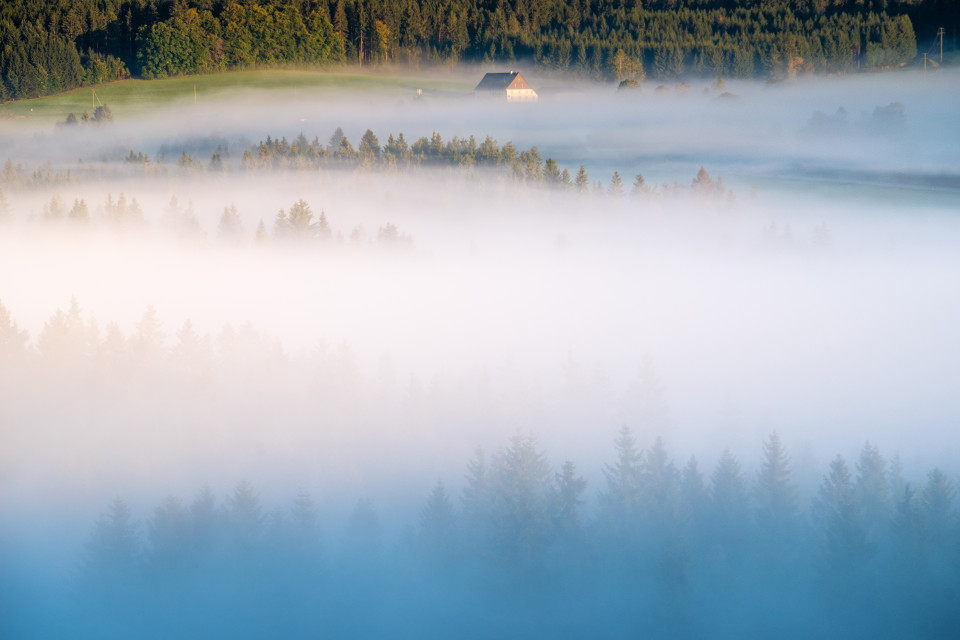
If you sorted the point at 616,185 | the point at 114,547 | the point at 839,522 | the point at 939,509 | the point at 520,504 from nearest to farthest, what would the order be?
the point at 616,185
the point at 839,522
the point at 939,509
the point at 520,504
the point at 114,547

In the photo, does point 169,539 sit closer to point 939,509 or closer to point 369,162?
point 369,162

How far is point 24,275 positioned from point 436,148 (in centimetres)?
1377

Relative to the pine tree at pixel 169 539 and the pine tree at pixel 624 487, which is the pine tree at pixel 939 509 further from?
the pine tree at pixel 169 539

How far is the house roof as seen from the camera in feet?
53.9

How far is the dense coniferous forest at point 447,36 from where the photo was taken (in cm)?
1578

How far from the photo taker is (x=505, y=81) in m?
16.5

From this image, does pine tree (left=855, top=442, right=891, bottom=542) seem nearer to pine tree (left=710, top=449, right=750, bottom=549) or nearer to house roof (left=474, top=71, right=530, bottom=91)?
pine tree (left=710, top=449, right=750, bottom=549)

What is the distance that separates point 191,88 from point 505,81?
6.10 metres

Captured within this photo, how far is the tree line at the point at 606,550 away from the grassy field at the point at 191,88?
34.6 ft

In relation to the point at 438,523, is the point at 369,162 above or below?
above

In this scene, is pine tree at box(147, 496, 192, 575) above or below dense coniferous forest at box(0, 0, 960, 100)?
below

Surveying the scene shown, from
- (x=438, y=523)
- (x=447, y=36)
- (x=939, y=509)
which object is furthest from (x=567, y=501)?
(x=447, y=36)

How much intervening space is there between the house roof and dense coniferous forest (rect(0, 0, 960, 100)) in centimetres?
38

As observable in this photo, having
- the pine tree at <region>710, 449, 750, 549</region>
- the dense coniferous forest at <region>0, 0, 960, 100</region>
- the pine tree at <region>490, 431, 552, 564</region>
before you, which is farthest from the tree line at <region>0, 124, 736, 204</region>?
the pine tree at <region>710, 449, 750, 549</region>
